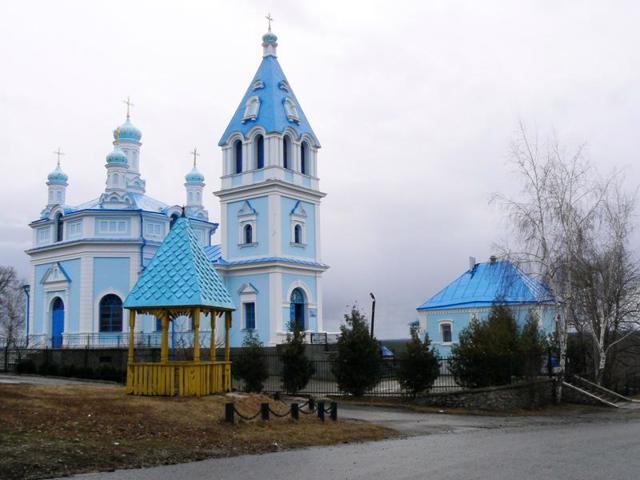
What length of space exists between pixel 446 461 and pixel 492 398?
12.4m

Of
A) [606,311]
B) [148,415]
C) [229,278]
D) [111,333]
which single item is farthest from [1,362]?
[606,311]

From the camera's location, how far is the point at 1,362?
3834cm

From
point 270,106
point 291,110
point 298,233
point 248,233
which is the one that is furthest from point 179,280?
point 291,110

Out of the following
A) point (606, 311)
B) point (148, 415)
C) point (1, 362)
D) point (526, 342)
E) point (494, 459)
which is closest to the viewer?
point (494, 459)

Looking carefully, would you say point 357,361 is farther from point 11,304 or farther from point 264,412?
point 11,304

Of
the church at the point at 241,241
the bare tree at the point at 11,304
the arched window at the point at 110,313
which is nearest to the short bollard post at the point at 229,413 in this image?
the church at the point at 241,241

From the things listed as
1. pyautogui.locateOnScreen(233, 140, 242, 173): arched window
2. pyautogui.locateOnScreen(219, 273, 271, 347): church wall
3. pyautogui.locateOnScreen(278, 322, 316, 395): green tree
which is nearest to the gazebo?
pyautogui.locateOnScreen(278, 322, 316, 395): green tree

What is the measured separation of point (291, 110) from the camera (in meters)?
41.3

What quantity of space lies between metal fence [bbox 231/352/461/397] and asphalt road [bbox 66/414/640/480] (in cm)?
1060

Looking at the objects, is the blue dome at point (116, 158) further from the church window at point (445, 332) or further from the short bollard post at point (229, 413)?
the short bollard post at point (229, 413)

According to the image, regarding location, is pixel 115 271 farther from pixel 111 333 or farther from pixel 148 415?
pixel 148 415

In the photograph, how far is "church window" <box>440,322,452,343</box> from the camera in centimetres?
4322

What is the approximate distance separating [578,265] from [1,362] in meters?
28.2

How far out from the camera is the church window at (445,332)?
43219 mm
